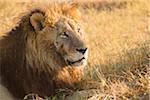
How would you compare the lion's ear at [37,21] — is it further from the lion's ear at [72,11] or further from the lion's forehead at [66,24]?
the lion's ear at [72,11]

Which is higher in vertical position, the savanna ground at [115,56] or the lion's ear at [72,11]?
the lion's ear at [72,11]

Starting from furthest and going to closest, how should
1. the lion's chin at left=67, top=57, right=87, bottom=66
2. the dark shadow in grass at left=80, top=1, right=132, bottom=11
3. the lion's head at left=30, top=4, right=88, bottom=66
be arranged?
1. the dark shadow in grass at left=80, top=1, right=132, bottom=11
2. the lion's head at left=30, top=4, right=88, bottom=66
3. the lion's chin at left=67, top=57, right=87, bottom=66

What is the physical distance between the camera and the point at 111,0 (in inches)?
456

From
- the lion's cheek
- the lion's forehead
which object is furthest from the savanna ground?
the lion's forehead

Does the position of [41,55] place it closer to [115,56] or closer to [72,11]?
[72,11]

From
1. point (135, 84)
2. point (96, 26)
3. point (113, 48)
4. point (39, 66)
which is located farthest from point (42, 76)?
point (96, 26)

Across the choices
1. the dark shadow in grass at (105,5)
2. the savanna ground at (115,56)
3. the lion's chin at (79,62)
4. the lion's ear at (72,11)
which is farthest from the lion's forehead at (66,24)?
the dark shadow in grass at (105,5)

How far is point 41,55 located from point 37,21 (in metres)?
0.29

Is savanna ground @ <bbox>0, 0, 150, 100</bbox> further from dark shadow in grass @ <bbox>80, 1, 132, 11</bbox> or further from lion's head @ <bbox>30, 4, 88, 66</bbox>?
lion's head @ <bbox>30, 4, 88, 66</bbox>

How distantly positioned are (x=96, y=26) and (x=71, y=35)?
483 centimetres

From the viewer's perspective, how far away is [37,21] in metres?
5.36

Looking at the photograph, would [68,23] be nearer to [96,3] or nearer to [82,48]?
[82,48]

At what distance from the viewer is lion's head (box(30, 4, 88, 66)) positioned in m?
5.23

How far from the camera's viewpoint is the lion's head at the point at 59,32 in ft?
17.2
